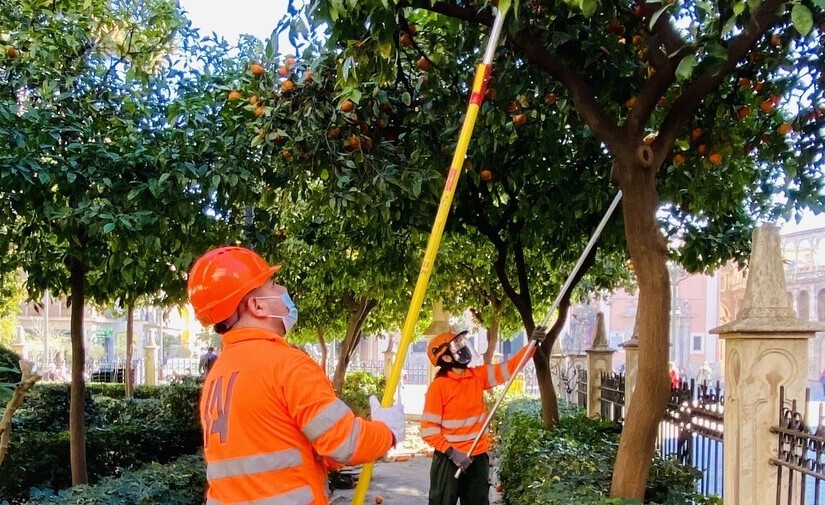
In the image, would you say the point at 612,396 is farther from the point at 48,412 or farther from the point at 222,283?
the point at 48,412

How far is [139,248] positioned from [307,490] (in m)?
3.67

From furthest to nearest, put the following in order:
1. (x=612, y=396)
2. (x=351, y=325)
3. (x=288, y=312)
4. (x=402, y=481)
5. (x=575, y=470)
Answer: (x=351, y=325)
(x=402, y=481)
(x=612, y=396)
(x=575, y=470)
(x=288, y=312)

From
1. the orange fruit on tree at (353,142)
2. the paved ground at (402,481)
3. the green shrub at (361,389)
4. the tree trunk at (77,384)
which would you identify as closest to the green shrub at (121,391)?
the green shrub at (361,389)

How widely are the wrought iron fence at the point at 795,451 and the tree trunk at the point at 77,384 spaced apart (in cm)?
592

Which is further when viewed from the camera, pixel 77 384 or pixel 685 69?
pixel 77 384

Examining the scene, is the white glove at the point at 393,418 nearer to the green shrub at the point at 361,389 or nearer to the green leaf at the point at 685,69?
the green leaf at the point at 685,69

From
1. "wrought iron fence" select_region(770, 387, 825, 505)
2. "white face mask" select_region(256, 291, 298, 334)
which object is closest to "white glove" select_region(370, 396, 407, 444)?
"white face mask" select_region(256, 291, 298, 334)

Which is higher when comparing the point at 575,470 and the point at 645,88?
the point at 645,88

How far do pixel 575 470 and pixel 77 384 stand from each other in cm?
473

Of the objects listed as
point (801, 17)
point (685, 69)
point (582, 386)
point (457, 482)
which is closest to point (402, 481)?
point (582, 386)

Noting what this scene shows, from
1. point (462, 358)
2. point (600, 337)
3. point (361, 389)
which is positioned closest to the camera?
point (462, 358)

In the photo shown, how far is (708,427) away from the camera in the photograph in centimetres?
553

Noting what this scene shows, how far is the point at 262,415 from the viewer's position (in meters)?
2.68

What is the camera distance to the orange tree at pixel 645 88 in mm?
4125
